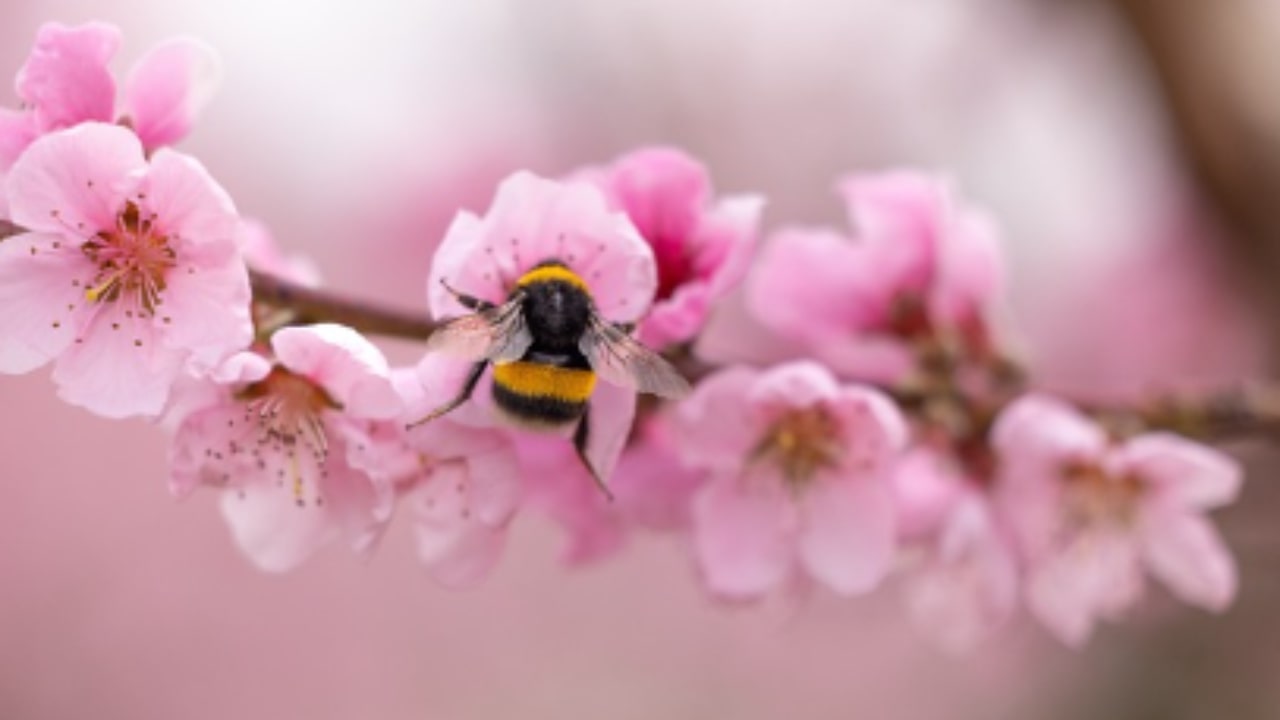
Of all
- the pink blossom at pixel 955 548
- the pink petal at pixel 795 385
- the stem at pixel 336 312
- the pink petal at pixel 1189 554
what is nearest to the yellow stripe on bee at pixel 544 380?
the stem at pixel 336 312

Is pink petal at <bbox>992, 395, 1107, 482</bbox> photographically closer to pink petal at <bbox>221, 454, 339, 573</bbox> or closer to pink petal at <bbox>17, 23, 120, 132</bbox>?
pink petal at <bbox>221, 454, 339, 573</bbox>

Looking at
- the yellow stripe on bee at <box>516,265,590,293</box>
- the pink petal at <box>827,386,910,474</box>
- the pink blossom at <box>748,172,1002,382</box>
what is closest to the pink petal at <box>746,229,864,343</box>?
the pink blossom at <box>748,172,1002,382</box>

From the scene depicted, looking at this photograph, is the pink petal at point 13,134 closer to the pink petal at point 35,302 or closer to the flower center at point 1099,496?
the pink petal at point 35,302

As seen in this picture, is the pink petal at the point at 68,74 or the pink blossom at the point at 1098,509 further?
the pink blossom at the point at 1098,509

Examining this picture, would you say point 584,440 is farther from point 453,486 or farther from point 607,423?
point 453,486

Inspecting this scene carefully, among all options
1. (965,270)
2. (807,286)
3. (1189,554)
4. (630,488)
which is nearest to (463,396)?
(630,488)

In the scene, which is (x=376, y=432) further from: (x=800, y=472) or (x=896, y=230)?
(x=896, y=230)

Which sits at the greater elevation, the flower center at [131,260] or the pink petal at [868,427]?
the flower center at [131,260]
